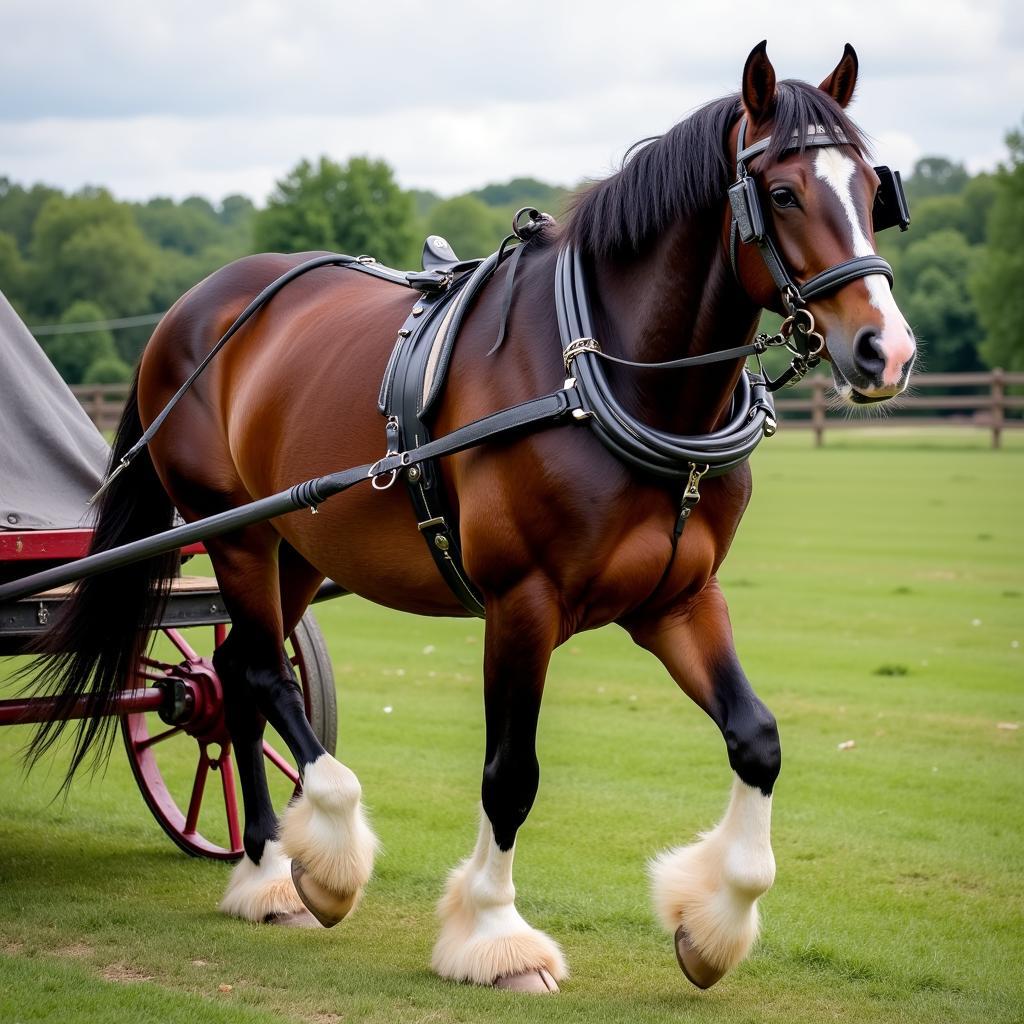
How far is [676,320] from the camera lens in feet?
12.1

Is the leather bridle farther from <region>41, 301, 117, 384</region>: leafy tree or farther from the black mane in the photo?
<region>41, 301, 117, 384</region>: leafy tree

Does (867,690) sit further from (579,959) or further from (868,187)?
(868,187)

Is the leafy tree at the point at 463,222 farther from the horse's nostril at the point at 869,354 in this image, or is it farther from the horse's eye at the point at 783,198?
the horse's nostril at the point at 869,354

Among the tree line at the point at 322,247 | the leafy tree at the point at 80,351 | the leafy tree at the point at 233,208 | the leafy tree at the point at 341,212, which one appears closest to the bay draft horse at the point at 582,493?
the tree line at the point at 322,247

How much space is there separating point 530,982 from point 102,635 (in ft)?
6.96

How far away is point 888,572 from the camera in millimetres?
13547

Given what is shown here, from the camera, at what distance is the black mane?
3.40 metres

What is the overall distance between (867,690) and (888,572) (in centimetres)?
530

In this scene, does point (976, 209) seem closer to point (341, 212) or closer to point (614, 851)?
point (341, 212)

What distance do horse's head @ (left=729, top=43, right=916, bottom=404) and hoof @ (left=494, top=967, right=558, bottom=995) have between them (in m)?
1.83

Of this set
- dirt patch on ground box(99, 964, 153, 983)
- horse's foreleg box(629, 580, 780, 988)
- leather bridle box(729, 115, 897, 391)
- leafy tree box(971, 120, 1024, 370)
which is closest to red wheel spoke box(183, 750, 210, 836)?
Answer: dirt patch on ground box(99, 964, 153, 983)

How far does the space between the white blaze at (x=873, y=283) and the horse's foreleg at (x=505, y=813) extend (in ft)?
3.65

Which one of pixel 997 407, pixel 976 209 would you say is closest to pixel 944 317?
pixel 976 209

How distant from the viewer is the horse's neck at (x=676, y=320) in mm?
3652
